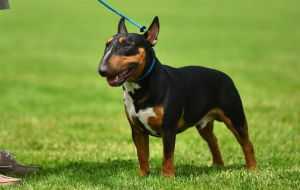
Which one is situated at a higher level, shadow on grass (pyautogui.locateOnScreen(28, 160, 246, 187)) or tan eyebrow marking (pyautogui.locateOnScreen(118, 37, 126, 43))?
tan eyebrow marking (pyautogui.locateOnScreen(118, 37, 126, 43))

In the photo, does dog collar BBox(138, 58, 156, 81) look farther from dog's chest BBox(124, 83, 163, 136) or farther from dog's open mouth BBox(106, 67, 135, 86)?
dog's open mouth BBox(106, 67, 135, 86)

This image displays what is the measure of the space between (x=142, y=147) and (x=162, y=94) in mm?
794

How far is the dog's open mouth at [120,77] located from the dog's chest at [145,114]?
0.36 metres

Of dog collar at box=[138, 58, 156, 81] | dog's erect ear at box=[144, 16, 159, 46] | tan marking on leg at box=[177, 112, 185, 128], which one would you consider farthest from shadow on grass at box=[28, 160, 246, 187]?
dog's erect ear at box=[144, 16, 159, 46]

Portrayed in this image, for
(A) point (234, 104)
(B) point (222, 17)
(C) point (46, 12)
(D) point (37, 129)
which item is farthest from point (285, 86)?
(C) point (46, 12)

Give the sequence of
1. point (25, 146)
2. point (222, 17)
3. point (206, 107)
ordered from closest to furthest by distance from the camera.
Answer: point (206, 107)
point (25, 146)
point (222, 17)

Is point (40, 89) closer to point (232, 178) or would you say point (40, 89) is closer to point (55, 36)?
point (232, 178)

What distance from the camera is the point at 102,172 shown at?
9.34 metres

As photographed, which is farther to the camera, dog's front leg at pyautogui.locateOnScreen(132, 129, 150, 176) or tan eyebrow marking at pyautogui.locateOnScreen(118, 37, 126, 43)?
dog's front leg at pyautogui.locateOnScreen(132, 129, 150, 176)

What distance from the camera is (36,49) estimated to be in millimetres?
35062

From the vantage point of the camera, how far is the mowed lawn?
912 centimetres

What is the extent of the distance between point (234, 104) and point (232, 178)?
3.58 feet

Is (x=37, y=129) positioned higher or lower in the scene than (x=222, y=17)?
lower

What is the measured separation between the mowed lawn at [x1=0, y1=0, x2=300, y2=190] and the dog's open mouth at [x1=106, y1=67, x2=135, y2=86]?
1.14m
